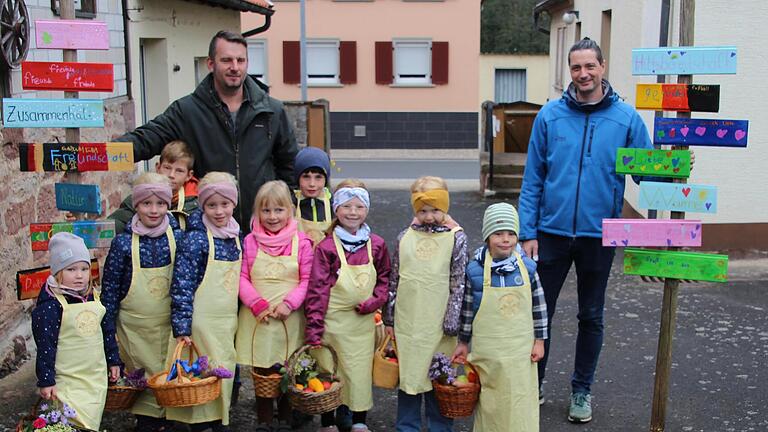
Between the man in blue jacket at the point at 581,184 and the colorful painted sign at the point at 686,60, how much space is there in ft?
0.78

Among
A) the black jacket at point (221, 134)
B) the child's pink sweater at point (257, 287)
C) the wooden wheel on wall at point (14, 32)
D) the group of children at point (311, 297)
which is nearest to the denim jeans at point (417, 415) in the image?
the group of children at point (311, 297)

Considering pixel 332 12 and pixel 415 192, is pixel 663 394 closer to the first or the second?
pixel 415 192

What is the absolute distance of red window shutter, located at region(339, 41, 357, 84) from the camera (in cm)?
2772

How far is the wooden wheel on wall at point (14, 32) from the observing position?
18.8 feet

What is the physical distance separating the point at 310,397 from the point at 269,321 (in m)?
0.47

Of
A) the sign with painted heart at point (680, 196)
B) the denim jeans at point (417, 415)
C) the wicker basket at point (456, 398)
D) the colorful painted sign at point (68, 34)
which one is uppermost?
the colorful painted sign at point (68, 34)

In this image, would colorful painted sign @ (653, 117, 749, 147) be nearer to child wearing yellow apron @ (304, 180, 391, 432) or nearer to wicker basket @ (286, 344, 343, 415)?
child wearing yellow apron @ (304, 180, 391, 432)

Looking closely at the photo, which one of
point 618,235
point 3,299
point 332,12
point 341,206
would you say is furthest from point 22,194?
point 332,12

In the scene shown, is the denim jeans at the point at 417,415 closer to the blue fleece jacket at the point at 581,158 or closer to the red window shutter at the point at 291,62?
the blue fleece jacket at the point at 581,158

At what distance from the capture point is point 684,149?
15.8 ft

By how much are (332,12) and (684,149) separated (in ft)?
78.1

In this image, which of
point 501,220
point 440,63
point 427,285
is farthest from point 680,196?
point 440,63

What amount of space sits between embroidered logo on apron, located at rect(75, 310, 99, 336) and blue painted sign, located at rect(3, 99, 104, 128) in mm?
1006

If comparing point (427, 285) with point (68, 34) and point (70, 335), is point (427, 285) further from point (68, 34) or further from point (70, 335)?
point (68, 34)
